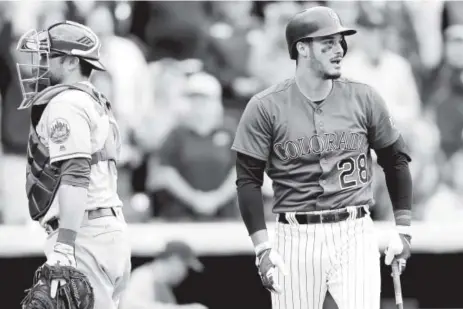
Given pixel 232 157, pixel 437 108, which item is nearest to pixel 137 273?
pixel 232 157

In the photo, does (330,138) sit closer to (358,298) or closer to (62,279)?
(358,298)

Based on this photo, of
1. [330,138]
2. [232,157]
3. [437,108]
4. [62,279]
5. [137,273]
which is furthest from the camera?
[437,108]

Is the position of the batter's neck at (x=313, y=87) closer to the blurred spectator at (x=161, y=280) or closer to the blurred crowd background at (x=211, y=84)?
the blurred spectator at (x=161, y=280)

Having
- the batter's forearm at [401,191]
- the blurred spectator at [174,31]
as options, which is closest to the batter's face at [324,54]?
the batter's forearm at [401,191]

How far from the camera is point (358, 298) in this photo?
16.1ft

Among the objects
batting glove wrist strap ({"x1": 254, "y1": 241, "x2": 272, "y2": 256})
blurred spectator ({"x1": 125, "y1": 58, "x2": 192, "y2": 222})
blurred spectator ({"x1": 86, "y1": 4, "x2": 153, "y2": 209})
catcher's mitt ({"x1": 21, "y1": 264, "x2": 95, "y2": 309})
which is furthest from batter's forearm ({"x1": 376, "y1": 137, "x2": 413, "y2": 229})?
blurred spectator ({"x1": 86, "y1": 4, "x2": 153, "y2": 209})

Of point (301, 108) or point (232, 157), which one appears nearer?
point (301, 108)

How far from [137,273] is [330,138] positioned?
317 cm

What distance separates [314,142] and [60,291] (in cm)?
→ 135

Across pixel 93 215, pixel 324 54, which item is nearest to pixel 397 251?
pixel 324 54

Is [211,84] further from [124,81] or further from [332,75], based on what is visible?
[332,75]

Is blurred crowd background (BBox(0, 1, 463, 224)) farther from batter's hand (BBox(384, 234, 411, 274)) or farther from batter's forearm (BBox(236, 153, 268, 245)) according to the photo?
batter's hand (BBox(384, 234, 411, 274))

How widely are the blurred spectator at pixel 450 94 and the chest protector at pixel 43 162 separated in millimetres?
A: 4417

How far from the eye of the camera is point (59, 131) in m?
4.77
